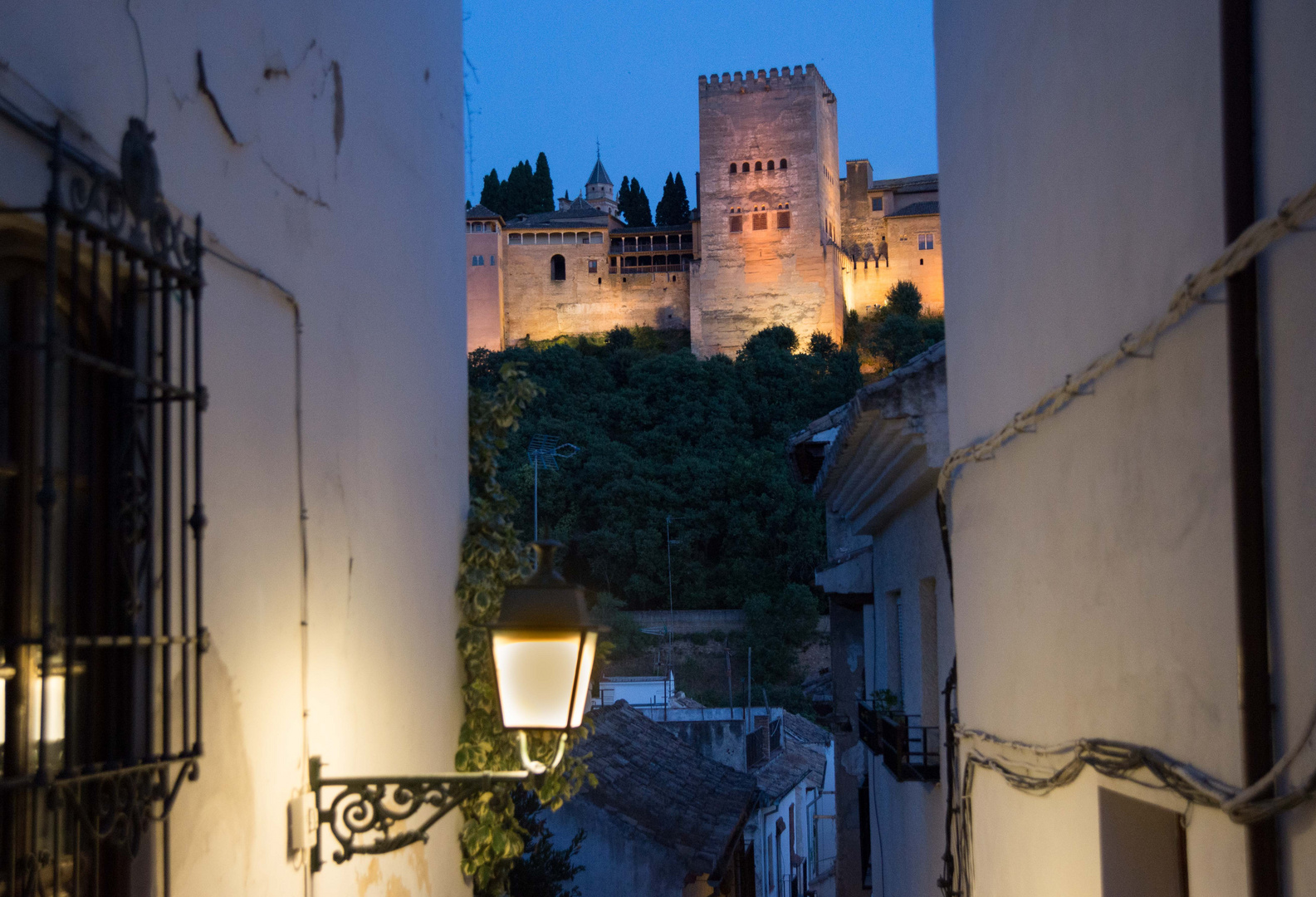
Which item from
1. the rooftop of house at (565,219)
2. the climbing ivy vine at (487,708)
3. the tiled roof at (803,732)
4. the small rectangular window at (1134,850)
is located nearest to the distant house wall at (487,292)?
the rooftop of house at (565,219)

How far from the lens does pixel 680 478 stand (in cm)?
5009

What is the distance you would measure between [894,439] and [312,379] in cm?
355

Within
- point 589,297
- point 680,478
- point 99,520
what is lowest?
point 99,520

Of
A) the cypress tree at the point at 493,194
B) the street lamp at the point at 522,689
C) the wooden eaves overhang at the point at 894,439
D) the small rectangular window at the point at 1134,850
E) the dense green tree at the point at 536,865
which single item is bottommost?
the dense green tree at the point at 536,865

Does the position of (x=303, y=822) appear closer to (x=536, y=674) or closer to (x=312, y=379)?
(x=536, y=674)

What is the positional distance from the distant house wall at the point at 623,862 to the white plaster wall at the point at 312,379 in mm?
6952

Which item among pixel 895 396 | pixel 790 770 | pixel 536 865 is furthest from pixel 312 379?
pixel 790 770

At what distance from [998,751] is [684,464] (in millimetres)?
46107

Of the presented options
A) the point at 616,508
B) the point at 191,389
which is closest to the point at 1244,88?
the point at 191,389

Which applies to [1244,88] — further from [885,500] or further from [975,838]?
[885,500]

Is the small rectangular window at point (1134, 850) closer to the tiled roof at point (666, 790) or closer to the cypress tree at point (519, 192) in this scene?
the tiled roof at point (666, 790)

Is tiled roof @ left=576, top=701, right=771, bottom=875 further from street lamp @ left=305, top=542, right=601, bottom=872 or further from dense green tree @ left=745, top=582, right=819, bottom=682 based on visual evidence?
dense green tree @ left=745, top=582, right=819, bottom=682

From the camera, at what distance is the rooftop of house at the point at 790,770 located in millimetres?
20203

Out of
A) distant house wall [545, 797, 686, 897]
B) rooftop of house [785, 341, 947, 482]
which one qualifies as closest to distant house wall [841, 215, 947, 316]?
distant house wall [545, 797, 686, 897]
